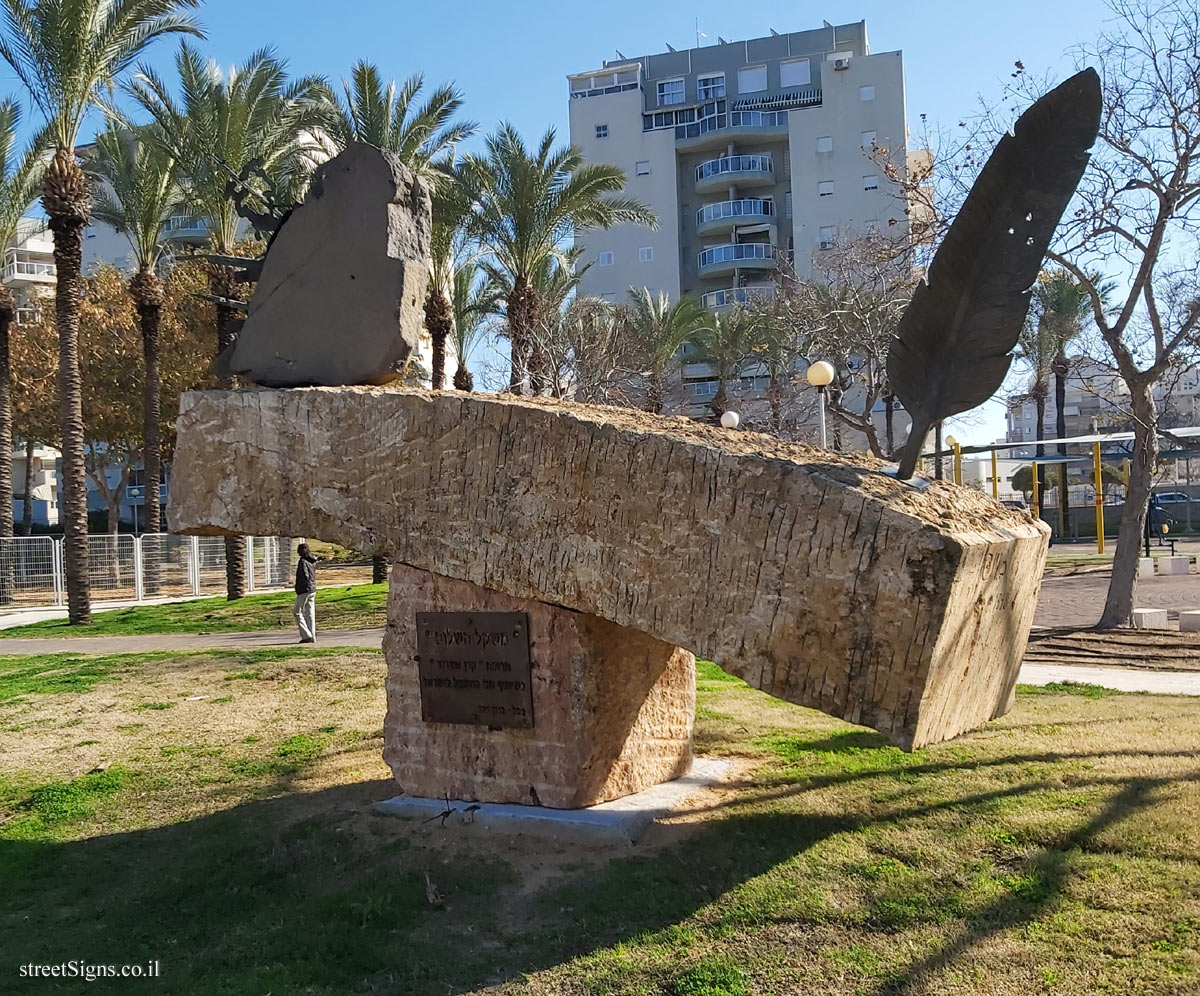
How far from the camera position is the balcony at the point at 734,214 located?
46.5m

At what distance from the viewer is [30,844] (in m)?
6.23

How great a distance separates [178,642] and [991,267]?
13.6m

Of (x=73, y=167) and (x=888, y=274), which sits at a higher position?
(x=73, y=167)

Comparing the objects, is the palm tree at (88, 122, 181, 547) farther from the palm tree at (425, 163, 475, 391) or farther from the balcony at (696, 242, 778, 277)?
the balcony at (696, 242, 778, 277)

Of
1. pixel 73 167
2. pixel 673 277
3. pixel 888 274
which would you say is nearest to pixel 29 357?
pixel 73 167

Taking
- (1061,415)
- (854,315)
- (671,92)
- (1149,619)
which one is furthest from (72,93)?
(671,92)

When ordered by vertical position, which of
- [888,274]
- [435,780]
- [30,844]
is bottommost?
[30,844]

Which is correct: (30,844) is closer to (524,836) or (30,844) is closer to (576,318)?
(524,836)

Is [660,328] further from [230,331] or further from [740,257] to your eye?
[740,257]

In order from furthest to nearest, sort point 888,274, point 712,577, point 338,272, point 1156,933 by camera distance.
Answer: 1. point 888,274
2. point 338,272
3. point 712,577
4. point 1156,933

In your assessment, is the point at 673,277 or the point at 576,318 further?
the point at 673,277

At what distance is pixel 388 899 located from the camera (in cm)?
497

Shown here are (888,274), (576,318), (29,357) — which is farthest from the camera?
(29,357)

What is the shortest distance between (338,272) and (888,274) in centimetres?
1595
